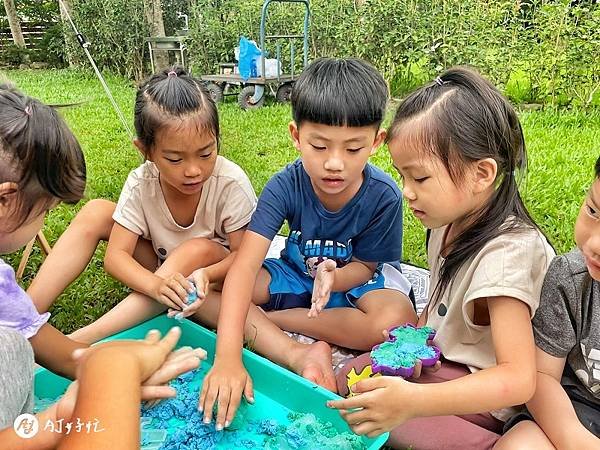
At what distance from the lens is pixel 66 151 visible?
4.05 ft

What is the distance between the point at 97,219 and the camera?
75.1 inches

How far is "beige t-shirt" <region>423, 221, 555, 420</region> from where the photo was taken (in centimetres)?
120

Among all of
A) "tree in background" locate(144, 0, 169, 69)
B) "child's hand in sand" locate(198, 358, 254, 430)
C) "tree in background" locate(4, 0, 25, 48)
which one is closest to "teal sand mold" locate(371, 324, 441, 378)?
"child's hand in sand" locate(198, 358, 254, 430)

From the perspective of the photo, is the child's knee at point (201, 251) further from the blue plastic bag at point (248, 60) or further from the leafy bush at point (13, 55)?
the leafy bush at point (13, 55)

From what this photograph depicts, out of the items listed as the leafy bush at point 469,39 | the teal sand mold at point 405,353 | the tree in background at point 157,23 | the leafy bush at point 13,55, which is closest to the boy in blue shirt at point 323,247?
the teal sand mold at point 405,353

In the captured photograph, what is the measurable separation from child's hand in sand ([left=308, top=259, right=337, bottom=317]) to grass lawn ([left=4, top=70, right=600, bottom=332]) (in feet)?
2.67

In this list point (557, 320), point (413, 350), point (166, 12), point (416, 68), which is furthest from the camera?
point (166, 12)

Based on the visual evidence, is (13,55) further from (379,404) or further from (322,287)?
(379,404)

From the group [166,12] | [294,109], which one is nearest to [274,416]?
[294,109]

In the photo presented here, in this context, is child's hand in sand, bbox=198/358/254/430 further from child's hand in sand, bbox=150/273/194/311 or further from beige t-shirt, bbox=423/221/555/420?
beige t-shirt, bbox=423/221/555/420

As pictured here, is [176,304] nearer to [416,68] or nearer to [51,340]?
[51,340]

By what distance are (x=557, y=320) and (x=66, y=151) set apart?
1.08 meters

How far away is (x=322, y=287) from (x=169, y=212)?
1.97 feet

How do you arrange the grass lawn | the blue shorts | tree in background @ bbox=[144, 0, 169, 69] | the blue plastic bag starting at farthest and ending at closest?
tree in background @ bbox=[144, 0, 169, 69] < the blue plastic bag < the grass lawn < the blue shorts
